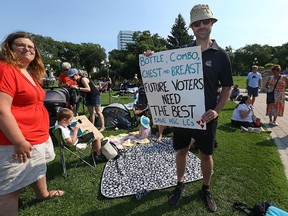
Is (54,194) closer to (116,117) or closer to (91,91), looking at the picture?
(91,91)

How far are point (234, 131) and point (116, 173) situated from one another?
3.93 m

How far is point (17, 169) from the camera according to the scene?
2061mm

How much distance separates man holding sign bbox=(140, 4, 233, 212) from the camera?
2.38 m

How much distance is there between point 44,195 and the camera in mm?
3041

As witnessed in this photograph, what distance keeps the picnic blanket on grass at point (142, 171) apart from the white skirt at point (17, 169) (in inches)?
48.0

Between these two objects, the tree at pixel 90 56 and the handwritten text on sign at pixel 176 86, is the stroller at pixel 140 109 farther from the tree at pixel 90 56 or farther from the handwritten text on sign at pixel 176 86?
the tree at pixel 90 56

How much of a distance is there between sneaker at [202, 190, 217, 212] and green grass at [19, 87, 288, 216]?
68mm

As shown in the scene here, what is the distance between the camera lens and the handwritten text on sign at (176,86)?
2.46 metres

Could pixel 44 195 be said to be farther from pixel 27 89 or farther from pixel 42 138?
pixel 27 89

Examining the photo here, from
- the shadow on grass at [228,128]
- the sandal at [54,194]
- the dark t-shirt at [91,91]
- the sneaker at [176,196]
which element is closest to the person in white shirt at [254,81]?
the shadow on grass at [228,128]

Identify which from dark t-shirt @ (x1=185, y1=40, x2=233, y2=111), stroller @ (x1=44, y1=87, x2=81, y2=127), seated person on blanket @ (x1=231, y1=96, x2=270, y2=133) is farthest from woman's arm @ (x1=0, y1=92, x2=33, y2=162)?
seated person on blanket @ (x1=231, y1=96, x2=270, y2=133)

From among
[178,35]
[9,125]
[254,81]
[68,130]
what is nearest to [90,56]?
[178,35]

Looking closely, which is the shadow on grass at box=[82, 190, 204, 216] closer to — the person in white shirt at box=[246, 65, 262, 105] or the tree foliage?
the person in white shirt at box=[246, 65, 262, 105]

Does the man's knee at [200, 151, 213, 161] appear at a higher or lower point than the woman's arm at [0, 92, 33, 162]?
lower
